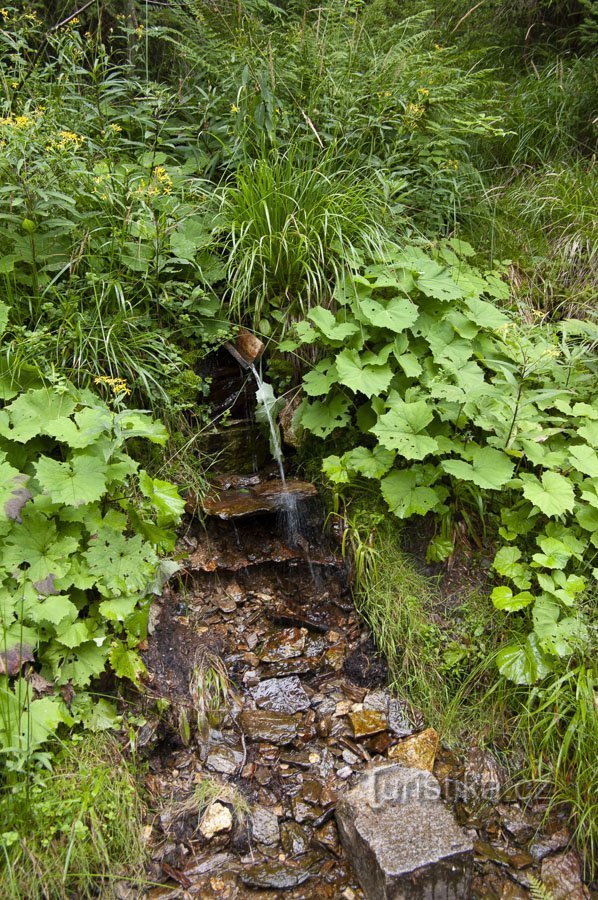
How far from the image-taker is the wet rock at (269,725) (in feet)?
9.24

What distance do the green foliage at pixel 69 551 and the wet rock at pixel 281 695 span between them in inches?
28.2

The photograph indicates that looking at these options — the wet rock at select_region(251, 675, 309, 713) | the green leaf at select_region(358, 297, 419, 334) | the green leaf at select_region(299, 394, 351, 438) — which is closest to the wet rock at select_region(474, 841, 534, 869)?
the wet rock at select_region(251, 675, 309, 713)

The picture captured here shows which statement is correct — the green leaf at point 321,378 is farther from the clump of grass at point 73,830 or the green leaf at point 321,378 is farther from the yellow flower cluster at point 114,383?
the clump of grass at point 73,830

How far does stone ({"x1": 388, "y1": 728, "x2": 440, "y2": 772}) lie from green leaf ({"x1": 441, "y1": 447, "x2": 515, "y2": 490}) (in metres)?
1.14

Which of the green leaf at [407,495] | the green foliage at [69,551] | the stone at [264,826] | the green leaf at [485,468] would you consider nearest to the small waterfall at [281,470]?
the green leaf at [407,495]

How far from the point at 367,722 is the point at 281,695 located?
1.40ft

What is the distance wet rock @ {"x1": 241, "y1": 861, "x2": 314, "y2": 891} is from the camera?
2318mm

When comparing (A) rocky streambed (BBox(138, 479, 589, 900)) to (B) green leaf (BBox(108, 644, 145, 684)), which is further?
(B) green leaf (BBox(108, 644, 145, 684))

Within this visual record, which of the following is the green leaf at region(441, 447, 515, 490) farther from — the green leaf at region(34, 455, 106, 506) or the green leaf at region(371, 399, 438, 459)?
the green leaf at region(34, 455, 106, 506)

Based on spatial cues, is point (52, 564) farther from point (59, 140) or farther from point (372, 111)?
point (372, 111)

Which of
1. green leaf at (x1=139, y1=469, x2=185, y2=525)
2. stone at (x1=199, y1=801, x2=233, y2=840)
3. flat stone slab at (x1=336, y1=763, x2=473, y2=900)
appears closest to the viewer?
flat stone slab at (x1=336, y1=763, x2=473, y2=900)

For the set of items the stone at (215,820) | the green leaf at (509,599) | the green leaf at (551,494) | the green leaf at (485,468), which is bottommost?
the stone at (215,820)

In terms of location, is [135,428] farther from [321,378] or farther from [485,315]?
[485,315]

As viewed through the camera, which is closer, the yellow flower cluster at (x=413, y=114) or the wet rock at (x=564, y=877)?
the wet rock at (x=564, y=877)
